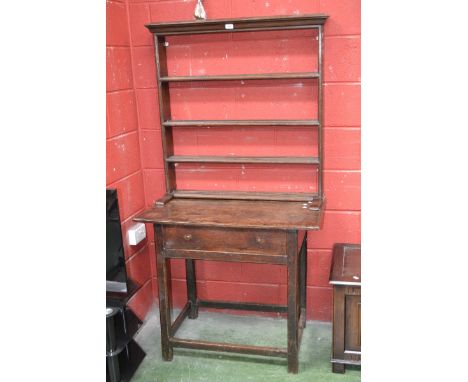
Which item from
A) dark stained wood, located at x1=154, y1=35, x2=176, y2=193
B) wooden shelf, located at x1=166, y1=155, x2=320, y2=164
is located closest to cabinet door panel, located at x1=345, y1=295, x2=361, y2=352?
wooden shelf, located at x1=166, y1=155, x2=320, y2=164

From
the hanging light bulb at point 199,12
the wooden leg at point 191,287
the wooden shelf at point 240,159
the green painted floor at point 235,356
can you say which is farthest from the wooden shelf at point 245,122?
the green painted floor at point 235,356

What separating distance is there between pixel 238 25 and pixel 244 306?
66.6 inches

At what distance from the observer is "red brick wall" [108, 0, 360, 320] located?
96.5 inches

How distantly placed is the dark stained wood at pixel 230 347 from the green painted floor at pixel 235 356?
0.12 m

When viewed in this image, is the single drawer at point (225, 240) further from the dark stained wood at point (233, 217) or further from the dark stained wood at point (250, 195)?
the dark stained wood at point (250, 195)

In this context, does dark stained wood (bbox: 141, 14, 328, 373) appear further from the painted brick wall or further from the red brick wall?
the painted brick wall

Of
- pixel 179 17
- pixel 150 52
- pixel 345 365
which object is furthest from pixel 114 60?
pixel 345 365

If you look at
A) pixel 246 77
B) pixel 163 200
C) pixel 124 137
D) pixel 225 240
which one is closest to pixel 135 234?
pixel 163 200

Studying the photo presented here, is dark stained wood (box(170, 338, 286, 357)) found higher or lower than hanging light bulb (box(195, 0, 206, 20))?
lower

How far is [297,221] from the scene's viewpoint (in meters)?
2.19

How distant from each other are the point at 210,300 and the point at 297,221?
1066 mm

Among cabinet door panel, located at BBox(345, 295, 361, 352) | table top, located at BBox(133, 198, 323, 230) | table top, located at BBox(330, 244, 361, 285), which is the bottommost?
Answer: cabinet door panel, located at BBox(345, 295, 361, 352)

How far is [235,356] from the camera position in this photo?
100 inches

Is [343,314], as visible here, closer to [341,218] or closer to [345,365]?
[345,365]
